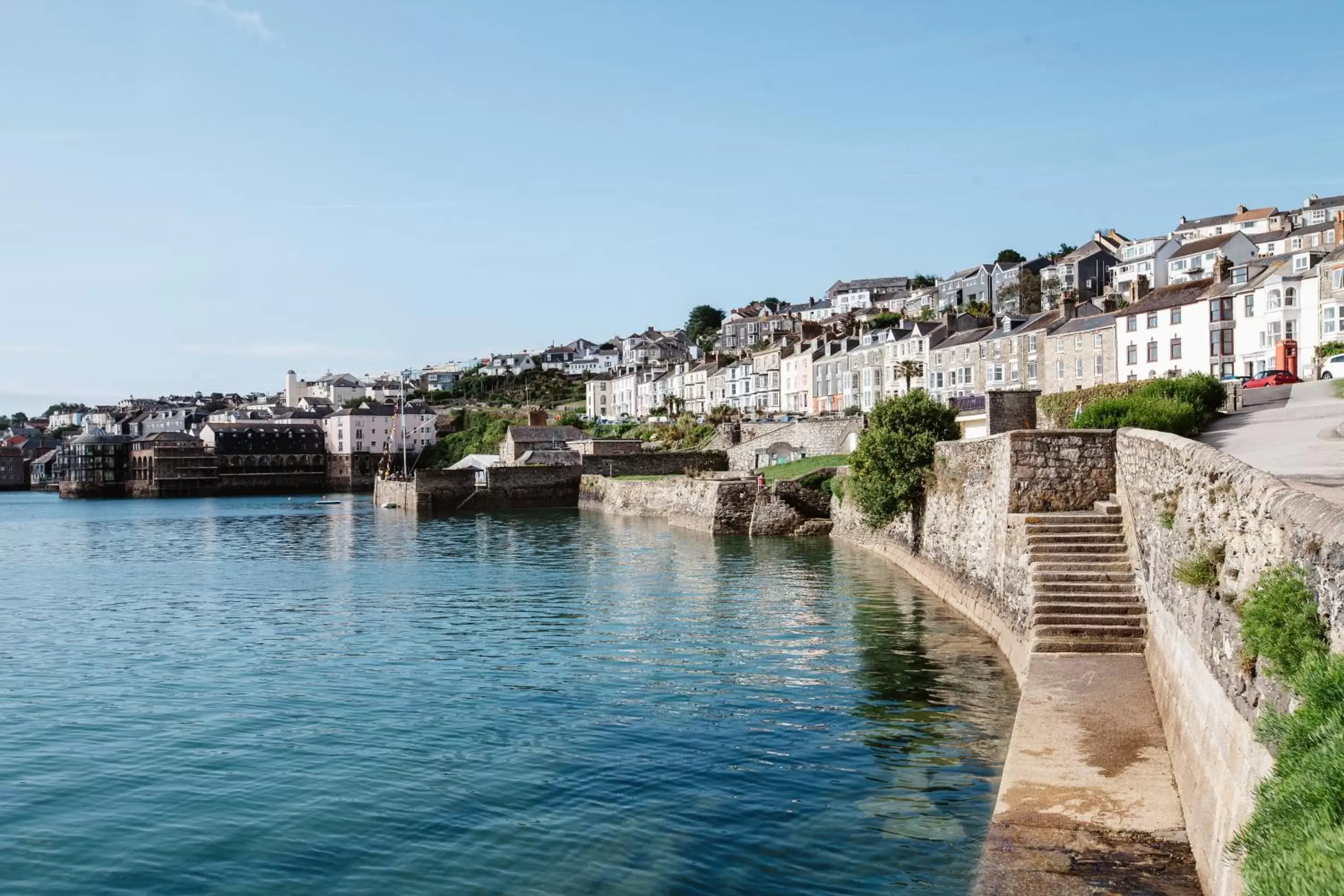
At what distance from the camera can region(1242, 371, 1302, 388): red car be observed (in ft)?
136

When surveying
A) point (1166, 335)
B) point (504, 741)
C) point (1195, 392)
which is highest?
point (1166, 335)

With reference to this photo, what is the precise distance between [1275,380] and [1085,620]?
29642 millimetres

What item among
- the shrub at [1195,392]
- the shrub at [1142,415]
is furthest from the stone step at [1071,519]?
the shrub at [1195,392]

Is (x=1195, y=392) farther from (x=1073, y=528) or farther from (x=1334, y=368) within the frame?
(x=1334, y=368)

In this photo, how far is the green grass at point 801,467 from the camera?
59.0 meters

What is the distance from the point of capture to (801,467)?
6347 centimetres

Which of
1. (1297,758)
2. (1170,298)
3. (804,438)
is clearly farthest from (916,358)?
(1297,758)

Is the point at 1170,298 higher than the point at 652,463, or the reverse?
the point at 1170,298

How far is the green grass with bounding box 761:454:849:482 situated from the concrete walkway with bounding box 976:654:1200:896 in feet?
136

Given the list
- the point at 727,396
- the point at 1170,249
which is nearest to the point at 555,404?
the point at 727,396

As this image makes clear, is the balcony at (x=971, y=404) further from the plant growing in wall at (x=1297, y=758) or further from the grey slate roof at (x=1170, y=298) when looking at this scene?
the plant growing in wall at (x=1297, y=758)

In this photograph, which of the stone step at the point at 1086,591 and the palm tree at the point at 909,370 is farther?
the palm tree at the point at 909,370

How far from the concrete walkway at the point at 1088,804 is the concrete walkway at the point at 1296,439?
3898mm

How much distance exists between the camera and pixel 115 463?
146m
